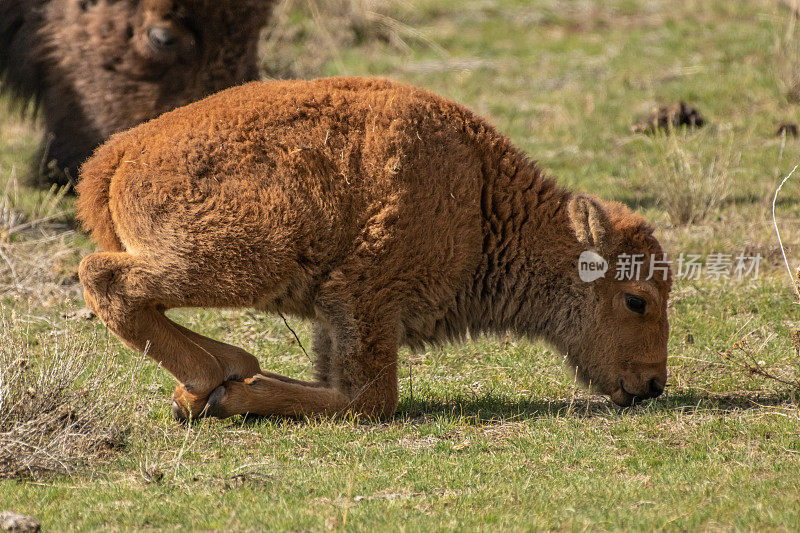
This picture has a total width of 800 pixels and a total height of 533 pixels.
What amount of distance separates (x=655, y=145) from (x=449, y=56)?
4.95 metres

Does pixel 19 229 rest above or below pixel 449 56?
below

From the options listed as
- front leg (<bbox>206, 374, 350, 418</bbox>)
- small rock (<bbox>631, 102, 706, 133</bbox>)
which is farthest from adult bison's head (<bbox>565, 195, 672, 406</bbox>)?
small rock (<bbox>631, 102, 706, 133</bbox>)

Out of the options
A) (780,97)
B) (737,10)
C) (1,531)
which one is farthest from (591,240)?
(737,10)

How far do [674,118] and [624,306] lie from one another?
5.88 meters

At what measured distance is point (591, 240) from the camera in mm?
5793

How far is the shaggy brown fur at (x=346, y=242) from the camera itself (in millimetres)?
5199

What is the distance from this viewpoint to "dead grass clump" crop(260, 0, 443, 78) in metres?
13.7

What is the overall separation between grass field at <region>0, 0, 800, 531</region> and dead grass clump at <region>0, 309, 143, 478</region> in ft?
0.04

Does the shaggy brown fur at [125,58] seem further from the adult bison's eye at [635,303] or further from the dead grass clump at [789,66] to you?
the dead grass clump at [789,66]

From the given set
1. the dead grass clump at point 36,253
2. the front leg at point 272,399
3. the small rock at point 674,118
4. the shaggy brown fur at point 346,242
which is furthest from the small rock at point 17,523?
the small rock at point 674,118

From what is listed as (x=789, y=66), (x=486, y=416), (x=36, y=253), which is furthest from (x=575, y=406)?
(x=789, y=66)

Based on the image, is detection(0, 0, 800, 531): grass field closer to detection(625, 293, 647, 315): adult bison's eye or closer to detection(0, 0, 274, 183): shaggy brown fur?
detection(625, 293, 647, 315): adult bison's eye

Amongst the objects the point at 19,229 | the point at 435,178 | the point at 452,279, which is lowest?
the point at 19,229

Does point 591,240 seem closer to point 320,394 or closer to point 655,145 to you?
point 320,394
